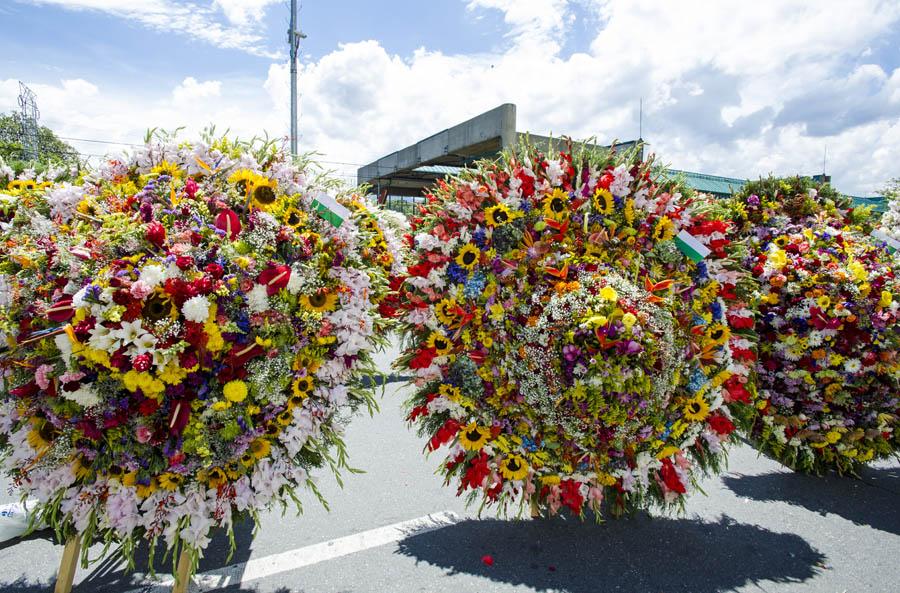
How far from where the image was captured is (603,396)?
290cm

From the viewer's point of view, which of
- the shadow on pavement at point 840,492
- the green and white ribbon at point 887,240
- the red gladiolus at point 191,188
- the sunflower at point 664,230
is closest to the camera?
the red gladiolus at point 191,188

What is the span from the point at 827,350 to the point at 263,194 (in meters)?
4.15

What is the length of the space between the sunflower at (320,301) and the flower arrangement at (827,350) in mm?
3190

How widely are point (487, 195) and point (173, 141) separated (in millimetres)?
1847

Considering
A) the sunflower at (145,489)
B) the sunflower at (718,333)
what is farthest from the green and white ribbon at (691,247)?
the sunflower at (145,489)

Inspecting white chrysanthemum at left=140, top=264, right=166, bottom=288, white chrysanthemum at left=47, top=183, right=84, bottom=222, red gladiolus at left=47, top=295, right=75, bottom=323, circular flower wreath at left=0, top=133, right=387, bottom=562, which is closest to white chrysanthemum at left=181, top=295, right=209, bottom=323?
circular flower wreath at left=0, top=133, right=387, bottom=562

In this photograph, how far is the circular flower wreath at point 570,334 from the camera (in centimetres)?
295

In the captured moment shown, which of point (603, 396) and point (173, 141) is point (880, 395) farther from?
point (173, 141)

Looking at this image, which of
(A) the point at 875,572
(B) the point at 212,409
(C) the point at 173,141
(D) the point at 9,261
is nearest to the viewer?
(B) the point at 212,409

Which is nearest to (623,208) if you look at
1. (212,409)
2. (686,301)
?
(686,301)

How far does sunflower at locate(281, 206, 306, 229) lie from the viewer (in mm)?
2844

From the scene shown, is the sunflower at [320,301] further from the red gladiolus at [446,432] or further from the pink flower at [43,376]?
the pink flower at [43,376]

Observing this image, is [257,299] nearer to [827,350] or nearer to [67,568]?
[67,568]

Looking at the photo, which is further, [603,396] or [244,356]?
[603,396]
